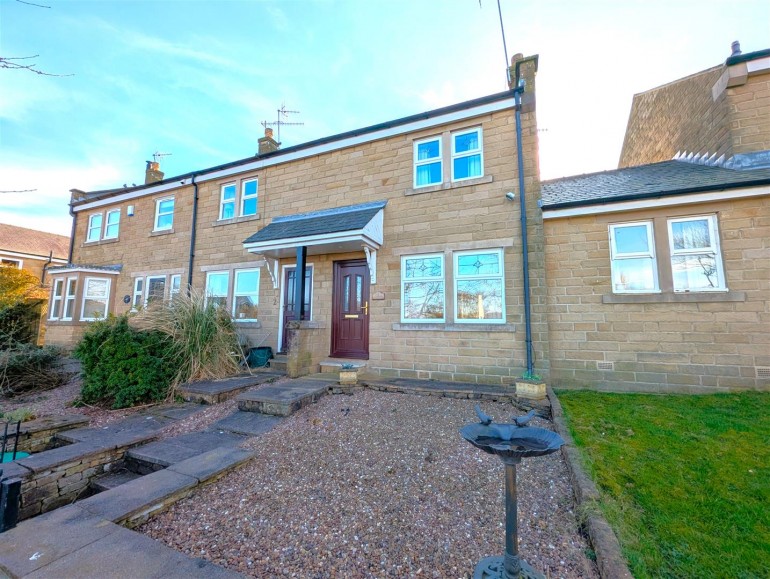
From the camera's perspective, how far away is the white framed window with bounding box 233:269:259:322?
941 cm

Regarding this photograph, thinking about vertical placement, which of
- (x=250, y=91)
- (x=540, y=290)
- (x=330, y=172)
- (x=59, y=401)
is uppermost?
(x=250, y=91)

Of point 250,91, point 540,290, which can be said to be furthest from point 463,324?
point 250,91

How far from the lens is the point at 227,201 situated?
10.4 meters

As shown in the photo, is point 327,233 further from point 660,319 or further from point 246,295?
point 660,319

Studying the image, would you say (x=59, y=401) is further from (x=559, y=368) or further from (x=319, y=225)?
(x=559, y=368)

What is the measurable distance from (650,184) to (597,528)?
291 inches

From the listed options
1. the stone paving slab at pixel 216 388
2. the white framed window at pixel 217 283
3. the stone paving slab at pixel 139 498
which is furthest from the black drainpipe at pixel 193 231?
the stone paving slab at pixel 139 498

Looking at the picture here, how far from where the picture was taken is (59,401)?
6410 mm

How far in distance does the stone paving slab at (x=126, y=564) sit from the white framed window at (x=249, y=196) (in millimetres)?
8924

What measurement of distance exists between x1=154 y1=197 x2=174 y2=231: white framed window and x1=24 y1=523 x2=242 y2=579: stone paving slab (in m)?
11.3

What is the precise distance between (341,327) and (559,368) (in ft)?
16.2

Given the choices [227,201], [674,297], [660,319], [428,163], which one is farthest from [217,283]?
[674,297]

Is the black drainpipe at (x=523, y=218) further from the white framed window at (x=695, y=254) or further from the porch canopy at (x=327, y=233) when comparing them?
the porch canopy at (x=327, y=233)

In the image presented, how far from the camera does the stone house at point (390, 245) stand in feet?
22.6
